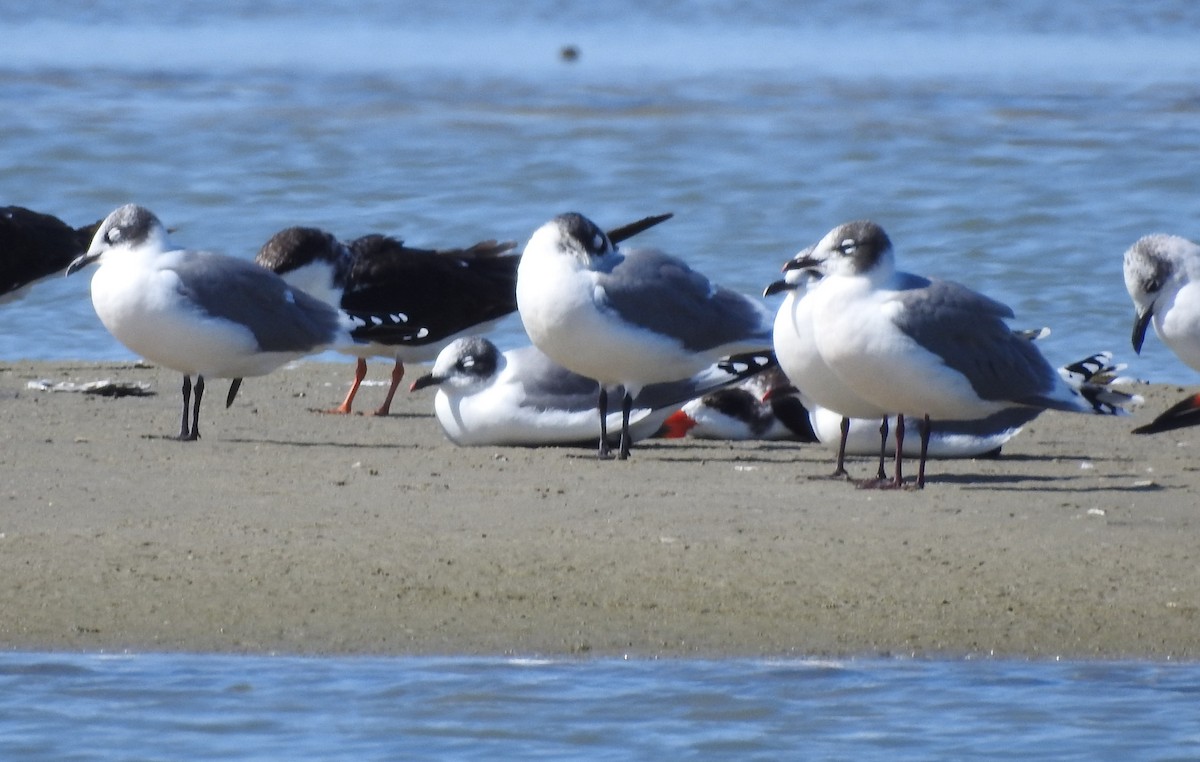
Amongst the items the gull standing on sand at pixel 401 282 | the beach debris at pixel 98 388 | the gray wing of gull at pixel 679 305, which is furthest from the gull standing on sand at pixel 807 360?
the beach debris at pixel 98 388

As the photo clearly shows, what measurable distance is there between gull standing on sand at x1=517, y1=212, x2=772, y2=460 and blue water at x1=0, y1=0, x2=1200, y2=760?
267 centimetres

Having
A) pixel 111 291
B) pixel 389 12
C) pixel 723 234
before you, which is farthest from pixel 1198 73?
pixel 111 291

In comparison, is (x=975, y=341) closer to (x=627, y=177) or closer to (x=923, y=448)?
(x=923, y=448)

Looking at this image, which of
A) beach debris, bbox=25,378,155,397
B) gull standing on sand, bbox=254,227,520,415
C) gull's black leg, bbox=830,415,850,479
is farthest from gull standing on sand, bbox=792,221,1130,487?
beach debris, bbox=25,378,155,397

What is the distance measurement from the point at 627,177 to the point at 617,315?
9.77 m

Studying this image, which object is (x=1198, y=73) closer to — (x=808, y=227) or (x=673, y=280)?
(x=808, y=227)

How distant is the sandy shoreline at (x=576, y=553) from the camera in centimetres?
560

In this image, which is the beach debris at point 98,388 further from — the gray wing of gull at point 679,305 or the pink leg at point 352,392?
the gray wing of gull at point 679,305

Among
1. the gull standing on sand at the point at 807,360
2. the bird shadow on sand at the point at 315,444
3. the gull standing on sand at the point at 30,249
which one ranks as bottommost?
the bird shadow on sand at the point at 315,444

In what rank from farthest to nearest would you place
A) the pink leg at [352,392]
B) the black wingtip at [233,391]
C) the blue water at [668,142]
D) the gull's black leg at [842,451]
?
the blue water at [668,142]
the pink leg at [352,392]
the black wingtip at [233,391]
the gull's black leg at [842,451]

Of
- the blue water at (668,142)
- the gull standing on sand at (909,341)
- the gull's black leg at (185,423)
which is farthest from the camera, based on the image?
the blue water at (668,142)

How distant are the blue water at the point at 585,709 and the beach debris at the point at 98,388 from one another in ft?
13.7

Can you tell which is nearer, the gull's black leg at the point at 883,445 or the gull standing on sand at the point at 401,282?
the gull's black leg at the point at 883,445

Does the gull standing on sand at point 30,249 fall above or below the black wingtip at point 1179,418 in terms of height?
above
